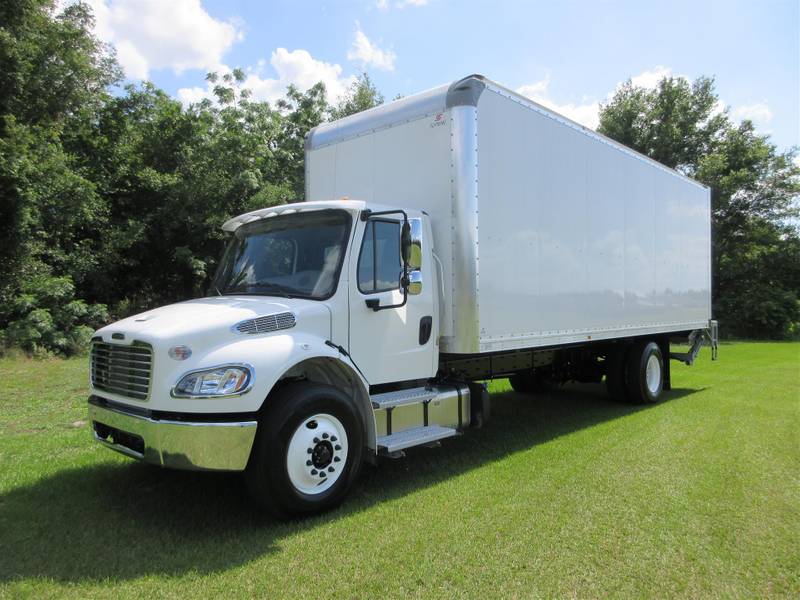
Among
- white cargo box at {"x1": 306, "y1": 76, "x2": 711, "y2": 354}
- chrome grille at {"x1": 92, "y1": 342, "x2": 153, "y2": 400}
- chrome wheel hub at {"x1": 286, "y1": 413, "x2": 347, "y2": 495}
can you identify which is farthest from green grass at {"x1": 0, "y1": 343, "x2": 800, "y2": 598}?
white cargo box at {"x1": 306, "y1": 76, "x2": 711, "y2": 354}

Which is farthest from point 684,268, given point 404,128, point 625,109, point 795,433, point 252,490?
point 625,109

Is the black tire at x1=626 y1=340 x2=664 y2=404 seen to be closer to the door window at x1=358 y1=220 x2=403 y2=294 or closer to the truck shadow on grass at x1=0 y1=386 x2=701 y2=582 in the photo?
the truck shadow on grass at x1=0 y1=386 x2=701 y2=582

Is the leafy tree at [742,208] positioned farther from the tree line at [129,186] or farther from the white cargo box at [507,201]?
the white cargo box at [507,201]

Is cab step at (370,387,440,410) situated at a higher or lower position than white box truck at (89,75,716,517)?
lower

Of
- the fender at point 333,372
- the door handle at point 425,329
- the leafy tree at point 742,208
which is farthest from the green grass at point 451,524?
the leafy tree at point 742,208

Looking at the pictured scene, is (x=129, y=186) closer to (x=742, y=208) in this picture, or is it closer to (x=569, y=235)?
(x=569, y=235)

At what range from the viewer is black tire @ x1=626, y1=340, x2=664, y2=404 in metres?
9.21

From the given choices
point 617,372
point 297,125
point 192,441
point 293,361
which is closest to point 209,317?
point 293,361

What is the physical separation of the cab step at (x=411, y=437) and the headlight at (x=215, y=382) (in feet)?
4.90

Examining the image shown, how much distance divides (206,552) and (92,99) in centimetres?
2085

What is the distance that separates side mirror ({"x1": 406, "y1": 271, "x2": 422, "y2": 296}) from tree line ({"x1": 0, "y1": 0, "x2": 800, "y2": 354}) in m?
13.6

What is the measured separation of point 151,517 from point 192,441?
1.05 m

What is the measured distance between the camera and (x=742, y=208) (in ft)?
108

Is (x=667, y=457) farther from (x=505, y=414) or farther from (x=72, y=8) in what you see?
(x=72, y=8)
